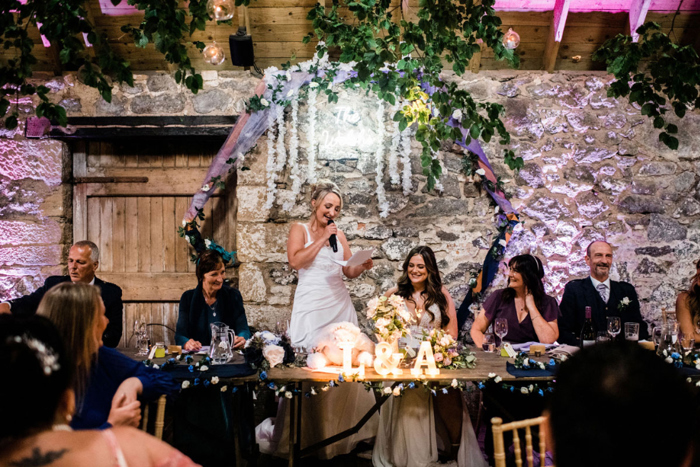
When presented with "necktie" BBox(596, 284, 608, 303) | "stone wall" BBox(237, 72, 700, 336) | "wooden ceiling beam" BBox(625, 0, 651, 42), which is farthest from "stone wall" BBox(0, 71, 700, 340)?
"necktie" BBox(596, 284, 608, 303)

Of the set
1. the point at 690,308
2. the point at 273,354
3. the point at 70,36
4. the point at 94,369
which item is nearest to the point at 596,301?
the point at 690,308

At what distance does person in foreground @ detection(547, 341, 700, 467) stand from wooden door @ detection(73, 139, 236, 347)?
164 inches

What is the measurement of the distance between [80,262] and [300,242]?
143 cm

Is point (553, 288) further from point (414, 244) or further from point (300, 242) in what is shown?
point (300, 242)

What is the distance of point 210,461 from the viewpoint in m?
3.03

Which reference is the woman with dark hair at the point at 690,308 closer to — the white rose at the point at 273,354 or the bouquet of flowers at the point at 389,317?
the bouquet of flowers at the point at 389,317

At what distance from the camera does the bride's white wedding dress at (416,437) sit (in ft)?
10.1

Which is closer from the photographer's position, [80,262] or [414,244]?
[80,262]

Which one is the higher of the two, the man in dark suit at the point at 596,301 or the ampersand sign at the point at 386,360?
the man in dark suit at the point at 596,301

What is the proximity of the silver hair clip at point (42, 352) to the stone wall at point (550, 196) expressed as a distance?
11.2 feet

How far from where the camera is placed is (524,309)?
3.63 meters

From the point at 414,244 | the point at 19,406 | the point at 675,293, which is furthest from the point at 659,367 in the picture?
the point at 675,293

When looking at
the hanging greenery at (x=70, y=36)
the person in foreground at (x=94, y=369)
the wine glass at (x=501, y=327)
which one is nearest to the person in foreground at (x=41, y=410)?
the person in foreground at (x=94, y=369)

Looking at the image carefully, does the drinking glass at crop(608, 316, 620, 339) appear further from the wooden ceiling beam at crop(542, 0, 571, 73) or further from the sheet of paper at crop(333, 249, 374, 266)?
the wooden ceiling beam at crop(542, 0, 571, 73)
